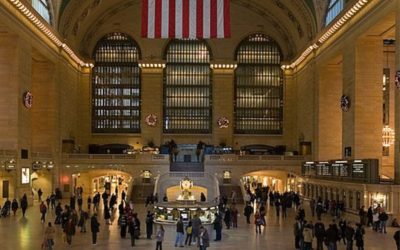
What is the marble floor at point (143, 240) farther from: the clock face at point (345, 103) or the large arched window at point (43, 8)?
the large arched window at point (43, 8)

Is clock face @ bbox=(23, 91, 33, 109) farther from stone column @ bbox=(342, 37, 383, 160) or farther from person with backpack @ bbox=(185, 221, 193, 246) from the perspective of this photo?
person with backpack @ bbox=(185, 221, 193, 246)

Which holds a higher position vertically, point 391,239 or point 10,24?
point 10,24

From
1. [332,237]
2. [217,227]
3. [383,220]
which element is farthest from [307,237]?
[383,220]

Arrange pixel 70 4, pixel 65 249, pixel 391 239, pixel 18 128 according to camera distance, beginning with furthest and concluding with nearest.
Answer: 1. pixel 70 4
2. pixel 18 128
3. pixel 391 239
4. pixel 65 249

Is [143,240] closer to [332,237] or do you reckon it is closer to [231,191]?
[332,237]

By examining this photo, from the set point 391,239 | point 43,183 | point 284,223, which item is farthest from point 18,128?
point 391,239

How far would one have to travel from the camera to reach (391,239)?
1002 inches

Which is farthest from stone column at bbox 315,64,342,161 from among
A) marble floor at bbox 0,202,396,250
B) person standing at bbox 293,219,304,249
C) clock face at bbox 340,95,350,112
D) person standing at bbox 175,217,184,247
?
person standing at bbox 175,217,184,247

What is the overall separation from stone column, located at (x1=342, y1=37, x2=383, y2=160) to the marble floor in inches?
415

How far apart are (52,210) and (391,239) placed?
20862 mm

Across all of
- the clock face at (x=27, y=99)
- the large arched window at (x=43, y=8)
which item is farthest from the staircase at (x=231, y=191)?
the large arched window at (x=43, y=8)

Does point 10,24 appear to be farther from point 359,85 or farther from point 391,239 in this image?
point 391,239

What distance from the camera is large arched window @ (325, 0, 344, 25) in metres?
43.4

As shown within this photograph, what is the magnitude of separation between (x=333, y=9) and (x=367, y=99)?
906 centimetres
